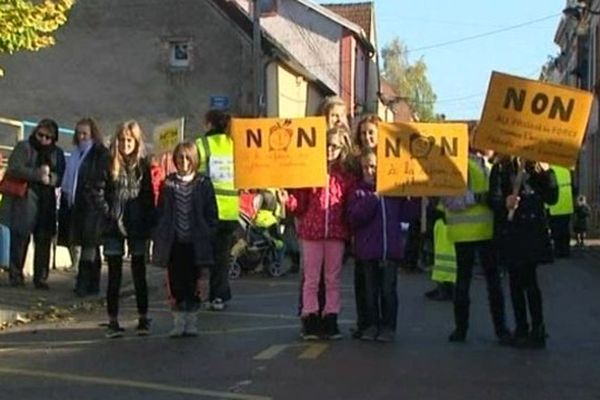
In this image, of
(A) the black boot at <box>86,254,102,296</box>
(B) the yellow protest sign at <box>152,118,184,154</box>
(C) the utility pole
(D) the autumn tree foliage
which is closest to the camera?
(A) the black boot at <box>86,254,102,296</box>

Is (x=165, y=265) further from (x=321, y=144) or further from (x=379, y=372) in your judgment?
(x=379, y=372)

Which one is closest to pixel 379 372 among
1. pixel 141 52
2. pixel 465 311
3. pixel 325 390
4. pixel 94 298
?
pixel 325 390

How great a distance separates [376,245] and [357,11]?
5985 cm

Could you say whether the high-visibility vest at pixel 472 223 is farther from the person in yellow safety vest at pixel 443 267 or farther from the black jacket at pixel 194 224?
the person in yellow safety vest at pixel 443 267

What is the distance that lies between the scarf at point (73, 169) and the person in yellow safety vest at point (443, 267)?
3.90 meters

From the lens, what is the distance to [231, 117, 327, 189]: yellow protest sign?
11156 millimetres

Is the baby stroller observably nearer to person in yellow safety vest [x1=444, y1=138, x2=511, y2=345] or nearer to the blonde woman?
the blonde woman

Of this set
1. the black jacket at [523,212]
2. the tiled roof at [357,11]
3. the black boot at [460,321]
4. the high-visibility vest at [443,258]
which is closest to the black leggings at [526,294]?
the black jacket at [523,212]

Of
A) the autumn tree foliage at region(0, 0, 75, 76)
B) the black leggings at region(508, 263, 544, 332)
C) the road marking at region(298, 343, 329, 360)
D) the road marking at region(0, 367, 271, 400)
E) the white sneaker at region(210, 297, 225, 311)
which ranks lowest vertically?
the road marking at region(0, 367, 271, 400)

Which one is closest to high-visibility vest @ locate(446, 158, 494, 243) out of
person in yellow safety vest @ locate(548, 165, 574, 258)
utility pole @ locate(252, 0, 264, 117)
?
person in yellow safety vest @ locate(548, 165, 574, 258)

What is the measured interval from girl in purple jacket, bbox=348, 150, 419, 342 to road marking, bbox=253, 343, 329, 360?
561mm

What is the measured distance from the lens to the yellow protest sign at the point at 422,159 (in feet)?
36.2

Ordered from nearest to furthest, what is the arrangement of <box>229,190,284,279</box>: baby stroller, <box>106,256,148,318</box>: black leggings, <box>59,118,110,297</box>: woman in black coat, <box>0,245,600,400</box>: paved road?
<box>0,245,600,400</box>: paved road → <box>106,256,148,318</box>: black leggings → <box>59,118,110,297</box>: woman in black coat → <box>229,190,284,279</box>: baby stroller

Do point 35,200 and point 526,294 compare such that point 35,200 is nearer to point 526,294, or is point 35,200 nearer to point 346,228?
point 346,228
